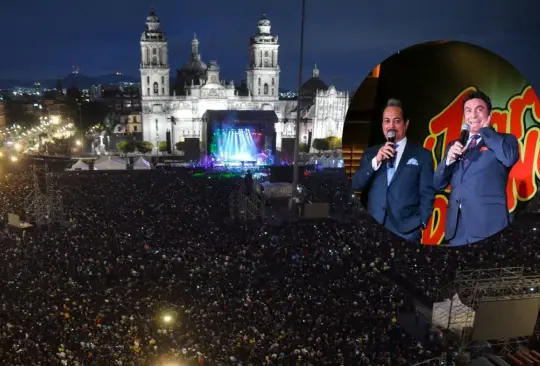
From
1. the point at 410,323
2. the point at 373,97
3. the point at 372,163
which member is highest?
the point at 373,97

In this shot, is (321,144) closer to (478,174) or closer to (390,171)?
(390,171)

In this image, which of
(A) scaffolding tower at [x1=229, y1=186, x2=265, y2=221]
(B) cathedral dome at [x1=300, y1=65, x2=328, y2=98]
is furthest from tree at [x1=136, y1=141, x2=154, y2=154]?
(A) scaffolding tower at [x1=229, y1=186, x2=265, y2=221]

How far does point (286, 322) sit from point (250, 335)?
1277mm

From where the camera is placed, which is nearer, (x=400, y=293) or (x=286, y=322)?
(x=286, y=322)

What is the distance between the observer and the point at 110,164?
40.6 m

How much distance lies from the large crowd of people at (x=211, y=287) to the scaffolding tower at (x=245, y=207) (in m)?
1.49

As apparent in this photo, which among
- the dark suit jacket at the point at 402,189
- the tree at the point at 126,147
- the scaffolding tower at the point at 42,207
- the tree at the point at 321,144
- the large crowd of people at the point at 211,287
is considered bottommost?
the large crowd of people at the point at 211,287

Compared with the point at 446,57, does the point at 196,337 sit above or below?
below

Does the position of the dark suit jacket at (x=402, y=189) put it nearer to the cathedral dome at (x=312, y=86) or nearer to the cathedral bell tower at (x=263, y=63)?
the cathedral bell tower at (x=263, y=63)

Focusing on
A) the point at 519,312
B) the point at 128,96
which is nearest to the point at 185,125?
the point at 128,96

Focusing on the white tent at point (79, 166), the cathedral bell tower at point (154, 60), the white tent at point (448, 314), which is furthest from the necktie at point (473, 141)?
the cathedral bell tower at point (154, 60)

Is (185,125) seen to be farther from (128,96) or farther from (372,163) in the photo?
(372,163)

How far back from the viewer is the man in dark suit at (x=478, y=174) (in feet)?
21.5

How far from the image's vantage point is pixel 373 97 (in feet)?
22.1
